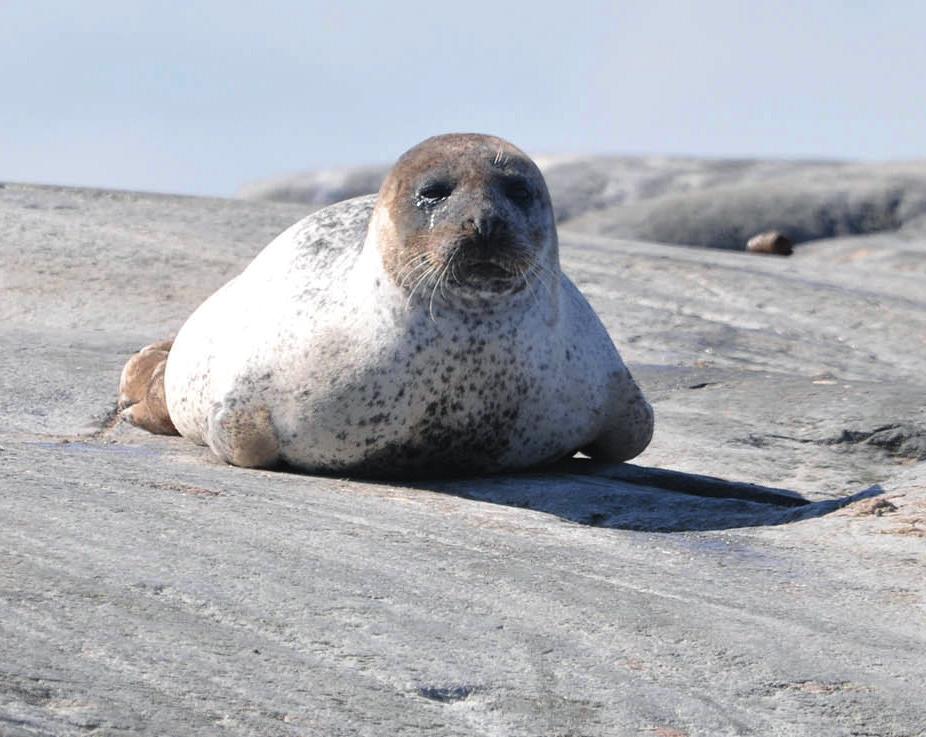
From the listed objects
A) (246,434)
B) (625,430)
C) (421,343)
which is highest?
(421,343)

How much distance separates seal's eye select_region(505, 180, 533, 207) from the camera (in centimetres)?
590

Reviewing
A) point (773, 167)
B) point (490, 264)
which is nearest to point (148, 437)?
point (490, 264)

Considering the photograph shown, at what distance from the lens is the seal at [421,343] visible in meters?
5.86

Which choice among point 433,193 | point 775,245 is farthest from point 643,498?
point 775,245

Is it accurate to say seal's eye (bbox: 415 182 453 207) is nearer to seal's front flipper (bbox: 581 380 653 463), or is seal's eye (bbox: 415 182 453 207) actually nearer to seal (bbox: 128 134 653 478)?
seal (bbox: 128 134 653 478)

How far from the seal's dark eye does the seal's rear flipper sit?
1.80 m

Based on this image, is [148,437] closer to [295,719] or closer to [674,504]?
[674,504]

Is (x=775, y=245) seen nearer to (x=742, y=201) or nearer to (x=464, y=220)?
(x=742, y=201)

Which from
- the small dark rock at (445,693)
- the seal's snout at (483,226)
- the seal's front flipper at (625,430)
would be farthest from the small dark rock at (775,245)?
the small dark rock at (445,693)

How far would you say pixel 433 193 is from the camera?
231 inches

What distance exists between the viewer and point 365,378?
19.7ft

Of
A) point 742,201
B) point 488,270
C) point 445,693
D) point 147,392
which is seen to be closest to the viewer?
point 445,693

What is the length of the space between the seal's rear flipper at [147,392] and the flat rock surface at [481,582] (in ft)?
0.30

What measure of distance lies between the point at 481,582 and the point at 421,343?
1.61 meters
